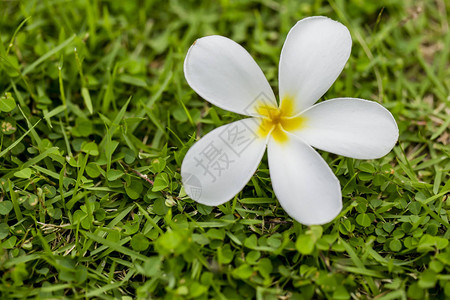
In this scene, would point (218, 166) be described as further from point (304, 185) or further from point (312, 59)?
point (312, 59)

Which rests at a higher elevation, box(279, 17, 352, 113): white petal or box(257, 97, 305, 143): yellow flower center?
box(279, 17, 352, 113): white petal

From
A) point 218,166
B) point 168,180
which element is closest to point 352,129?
point 218,166

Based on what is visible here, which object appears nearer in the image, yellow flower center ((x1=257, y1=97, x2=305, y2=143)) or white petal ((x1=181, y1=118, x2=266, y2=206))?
white petal ((x1=181, y1=118, x2=266, y2=206))

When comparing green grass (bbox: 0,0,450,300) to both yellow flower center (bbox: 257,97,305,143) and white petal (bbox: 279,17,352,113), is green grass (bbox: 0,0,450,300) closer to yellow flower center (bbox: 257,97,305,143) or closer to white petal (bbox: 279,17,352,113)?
yellow flower center (bbox: 257,97,305,143)

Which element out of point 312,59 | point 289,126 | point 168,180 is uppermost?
point 312,59

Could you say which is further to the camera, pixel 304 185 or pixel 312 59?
pixel 312 59

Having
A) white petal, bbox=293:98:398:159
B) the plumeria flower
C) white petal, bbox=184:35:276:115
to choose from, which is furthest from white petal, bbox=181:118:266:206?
white petal, bbox=293:98:398:159

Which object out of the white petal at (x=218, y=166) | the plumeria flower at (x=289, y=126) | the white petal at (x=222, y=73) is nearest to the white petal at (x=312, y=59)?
the plumeria flower at (x=289, y=126)
